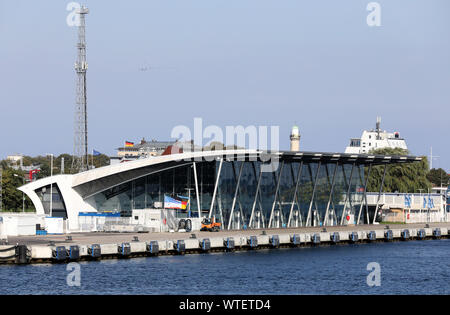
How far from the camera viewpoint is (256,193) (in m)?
119

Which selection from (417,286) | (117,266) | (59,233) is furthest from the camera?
(59,233)

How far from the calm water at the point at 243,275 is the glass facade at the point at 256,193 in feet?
78.0

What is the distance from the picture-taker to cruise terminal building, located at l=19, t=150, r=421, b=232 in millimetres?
108688

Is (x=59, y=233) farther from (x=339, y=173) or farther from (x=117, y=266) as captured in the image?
(x=339, y=173)

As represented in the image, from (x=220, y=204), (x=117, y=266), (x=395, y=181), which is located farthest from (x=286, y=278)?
(x=395, y=181)

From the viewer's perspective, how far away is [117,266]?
2842 inches

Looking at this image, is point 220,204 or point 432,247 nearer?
point 432,247

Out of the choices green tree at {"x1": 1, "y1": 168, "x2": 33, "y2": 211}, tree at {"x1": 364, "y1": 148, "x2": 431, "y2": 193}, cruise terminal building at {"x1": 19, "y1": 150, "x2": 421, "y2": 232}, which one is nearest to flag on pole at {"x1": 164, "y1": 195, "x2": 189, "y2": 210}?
cruise terminal building at {"x1": 19, "y1": 150, "x2": 421, "y2": 232}

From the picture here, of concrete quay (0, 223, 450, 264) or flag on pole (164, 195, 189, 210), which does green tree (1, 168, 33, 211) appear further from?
concrete quay (0, 223, 450, 264)

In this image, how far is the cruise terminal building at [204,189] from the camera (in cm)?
10869

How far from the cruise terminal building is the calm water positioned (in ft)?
76.3

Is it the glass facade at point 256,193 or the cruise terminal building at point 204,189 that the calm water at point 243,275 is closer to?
the cruise terminal building at point 204,189

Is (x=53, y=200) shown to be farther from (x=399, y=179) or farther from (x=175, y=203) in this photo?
(x=399, y=179)
